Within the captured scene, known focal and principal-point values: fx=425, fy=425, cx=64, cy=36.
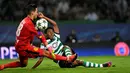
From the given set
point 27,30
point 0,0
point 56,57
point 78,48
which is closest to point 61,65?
point 56,57

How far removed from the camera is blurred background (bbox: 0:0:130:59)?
23969 mm

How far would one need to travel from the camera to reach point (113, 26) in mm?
25531

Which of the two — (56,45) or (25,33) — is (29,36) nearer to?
(25,33)

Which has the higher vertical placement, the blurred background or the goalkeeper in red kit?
the blurred background

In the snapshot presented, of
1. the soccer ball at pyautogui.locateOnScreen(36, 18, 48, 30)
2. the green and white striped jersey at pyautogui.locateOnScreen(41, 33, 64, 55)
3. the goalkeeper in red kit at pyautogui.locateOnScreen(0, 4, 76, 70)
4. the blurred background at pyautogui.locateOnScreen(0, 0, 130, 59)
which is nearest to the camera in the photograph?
the goalkeeper in red kit at pyautogui.locateOnScreen(0, 4, 76, 70)

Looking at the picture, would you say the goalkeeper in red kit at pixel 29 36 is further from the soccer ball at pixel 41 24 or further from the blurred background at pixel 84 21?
the blurred background at pixel 84 21

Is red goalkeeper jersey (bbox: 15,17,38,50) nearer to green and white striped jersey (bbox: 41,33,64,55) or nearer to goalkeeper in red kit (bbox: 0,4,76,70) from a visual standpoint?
goalkeeper in red kit (bbox: 0,4,76,70)

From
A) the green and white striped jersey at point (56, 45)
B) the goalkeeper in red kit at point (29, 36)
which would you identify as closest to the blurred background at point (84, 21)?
the green and white striped jersey at point (56, 45)

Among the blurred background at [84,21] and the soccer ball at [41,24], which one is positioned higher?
the blurred background at [84,21]

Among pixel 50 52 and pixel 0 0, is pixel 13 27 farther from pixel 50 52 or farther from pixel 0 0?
pixel 50 52

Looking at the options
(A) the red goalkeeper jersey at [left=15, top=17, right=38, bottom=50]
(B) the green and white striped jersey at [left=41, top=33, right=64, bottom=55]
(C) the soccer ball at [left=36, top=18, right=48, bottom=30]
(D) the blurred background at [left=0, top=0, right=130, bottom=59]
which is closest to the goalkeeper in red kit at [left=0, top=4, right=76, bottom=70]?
(A) the red goalkeeper jersey at [left=15, top=17, right=38, bottom=50]

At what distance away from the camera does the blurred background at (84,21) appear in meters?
24.0

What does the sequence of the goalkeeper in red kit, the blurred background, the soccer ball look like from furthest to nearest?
the blurred background, the soccer ball, the goalkeeper in red kit

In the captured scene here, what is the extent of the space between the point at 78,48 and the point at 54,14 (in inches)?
111
